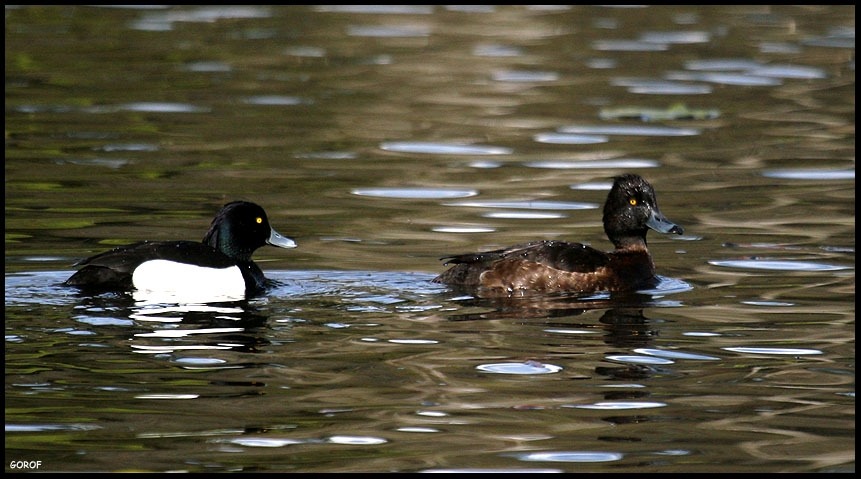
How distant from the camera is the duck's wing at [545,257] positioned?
9.94 m

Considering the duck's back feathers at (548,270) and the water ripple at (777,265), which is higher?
the duck's back feathers at (548,270)

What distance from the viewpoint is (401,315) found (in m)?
8.94

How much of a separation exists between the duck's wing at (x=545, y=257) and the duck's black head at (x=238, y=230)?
53.5 inches

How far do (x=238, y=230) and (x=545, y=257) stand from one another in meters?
2.17

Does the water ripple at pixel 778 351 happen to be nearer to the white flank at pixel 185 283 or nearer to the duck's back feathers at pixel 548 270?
the duck's back feathers at pixel 548 270

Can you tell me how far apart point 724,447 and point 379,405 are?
5.37 ft

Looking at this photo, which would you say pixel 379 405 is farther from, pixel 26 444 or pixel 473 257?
pixel 473 257

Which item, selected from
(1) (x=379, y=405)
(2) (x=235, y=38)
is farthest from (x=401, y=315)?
(2) (x=235, y=38)

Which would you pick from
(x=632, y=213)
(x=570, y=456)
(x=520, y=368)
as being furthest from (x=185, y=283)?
(x=570, y=456)

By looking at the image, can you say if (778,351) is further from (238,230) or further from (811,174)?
(811,174)

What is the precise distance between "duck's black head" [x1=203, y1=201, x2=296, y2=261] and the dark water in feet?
1.64

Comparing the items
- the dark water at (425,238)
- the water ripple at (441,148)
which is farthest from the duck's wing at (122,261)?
the water ripple at (441,148)

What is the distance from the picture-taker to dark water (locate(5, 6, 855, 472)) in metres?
6.61

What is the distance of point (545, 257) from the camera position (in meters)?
9.94
